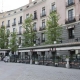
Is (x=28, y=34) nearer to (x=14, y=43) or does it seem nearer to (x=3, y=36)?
(x=14, y=43)

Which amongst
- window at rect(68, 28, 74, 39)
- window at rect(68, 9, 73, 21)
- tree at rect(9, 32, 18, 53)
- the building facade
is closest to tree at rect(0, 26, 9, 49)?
the building facade

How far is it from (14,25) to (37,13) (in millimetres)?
10717

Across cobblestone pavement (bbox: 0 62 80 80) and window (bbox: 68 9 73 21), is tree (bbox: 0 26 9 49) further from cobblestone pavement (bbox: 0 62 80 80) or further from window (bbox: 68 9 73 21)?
cobblestone pavement (bbox: 0 62 80 80)

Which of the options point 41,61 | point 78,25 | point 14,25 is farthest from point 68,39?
point 14,25

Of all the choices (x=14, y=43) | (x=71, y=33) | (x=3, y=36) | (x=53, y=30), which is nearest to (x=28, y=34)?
(x=14, y=43)

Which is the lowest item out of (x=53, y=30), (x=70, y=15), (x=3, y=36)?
(x=3, y=36)

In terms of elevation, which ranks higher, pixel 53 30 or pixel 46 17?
pixel 46 17

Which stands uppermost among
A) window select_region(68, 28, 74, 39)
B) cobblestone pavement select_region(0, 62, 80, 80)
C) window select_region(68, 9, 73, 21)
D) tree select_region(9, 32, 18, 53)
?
window select_region(68, 9, 73, 21)

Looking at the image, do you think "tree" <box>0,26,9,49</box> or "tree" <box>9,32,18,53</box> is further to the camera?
"tree" <box>0,26,9,49</box>

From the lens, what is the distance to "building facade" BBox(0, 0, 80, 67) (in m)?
32.3

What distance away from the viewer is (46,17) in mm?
39625

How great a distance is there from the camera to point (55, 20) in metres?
33.1

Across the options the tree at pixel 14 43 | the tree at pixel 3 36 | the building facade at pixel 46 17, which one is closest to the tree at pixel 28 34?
the building facade at pixel 46 17

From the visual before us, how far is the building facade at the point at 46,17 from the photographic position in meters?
32.3
